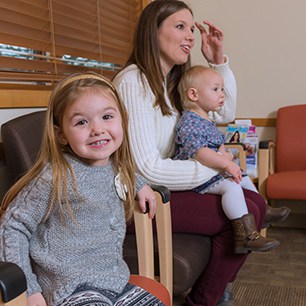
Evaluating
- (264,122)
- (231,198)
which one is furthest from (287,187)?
(231,198)

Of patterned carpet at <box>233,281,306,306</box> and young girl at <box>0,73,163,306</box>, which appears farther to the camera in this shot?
patterned carpet at <box>233,281,306,306</box>

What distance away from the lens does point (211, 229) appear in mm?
1575

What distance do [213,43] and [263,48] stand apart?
1377mm

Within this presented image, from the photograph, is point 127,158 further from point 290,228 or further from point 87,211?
point 290,228

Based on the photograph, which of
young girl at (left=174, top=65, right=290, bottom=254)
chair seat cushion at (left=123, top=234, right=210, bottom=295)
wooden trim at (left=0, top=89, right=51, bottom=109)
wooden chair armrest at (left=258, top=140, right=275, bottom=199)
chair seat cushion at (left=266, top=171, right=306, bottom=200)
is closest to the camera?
chair seat cushion at (left=123, top=234, right=210, bottom=295)

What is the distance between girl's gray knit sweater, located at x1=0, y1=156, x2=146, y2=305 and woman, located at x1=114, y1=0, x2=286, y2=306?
1.46 ft

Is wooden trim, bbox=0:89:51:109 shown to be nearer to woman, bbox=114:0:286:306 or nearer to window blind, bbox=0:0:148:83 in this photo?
window blind, bbox=0:0:148:83

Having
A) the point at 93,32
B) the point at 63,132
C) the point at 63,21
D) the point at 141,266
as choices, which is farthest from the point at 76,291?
the point at 93,32

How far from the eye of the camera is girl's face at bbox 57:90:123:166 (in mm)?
1085

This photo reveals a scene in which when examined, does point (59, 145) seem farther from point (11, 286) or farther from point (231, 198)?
point (231, 198)

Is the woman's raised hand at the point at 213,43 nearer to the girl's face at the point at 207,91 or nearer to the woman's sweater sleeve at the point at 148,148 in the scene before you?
the girl's face at the point at 207,91

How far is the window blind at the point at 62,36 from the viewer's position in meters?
1.80

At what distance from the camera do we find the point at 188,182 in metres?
1.60

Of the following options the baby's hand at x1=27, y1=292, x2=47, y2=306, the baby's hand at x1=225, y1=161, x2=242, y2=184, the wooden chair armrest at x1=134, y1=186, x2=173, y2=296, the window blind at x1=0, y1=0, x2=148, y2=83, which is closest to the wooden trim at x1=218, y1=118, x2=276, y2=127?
the window blind at x1=0, y1=0, x2=148, y2=83
